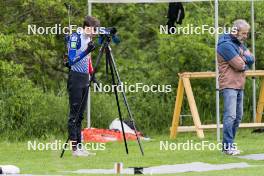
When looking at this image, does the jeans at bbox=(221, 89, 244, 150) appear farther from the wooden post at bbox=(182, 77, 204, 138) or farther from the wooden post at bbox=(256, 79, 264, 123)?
the wooden post at bbox=(256, 79, 264, 123)

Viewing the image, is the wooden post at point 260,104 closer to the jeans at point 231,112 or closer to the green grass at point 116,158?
the green grass at point 116,158

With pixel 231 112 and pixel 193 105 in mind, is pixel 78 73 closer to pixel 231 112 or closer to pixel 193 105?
pixel 231 112

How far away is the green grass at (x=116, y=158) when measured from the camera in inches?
447

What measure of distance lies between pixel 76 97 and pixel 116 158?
1031 millimetres

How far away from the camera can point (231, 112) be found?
12.9 m

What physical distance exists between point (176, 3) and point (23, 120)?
3.55m

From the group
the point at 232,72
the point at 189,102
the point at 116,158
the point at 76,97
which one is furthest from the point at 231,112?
Result: the point at 189,102

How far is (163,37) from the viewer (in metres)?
18.6

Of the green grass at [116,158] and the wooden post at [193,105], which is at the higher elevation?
the wooden post at [193,105]

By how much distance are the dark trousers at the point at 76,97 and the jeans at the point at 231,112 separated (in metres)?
1.97

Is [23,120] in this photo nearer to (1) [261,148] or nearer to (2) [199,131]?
(2) [199,131]

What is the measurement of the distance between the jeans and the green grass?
0.27 meters

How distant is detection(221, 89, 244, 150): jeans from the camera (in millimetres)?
12820

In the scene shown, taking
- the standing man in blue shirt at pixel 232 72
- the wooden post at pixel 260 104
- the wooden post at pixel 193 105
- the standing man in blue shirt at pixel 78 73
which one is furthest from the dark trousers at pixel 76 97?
the wooden post at pixel 260 104
